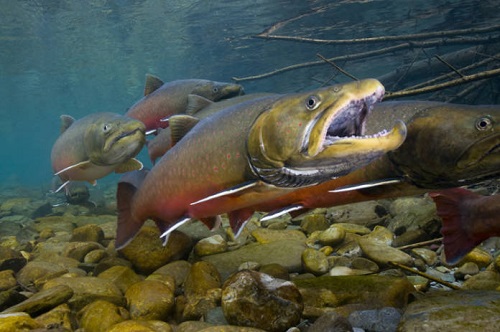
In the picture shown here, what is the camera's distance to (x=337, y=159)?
6.69 ft

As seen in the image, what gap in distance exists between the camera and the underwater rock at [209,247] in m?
4.07

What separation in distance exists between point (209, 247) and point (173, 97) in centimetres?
223

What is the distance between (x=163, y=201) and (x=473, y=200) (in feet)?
7.94

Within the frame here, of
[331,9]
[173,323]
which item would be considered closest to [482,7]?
[331,9]

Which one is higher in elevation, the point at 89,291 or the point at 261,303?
the point at 261,303

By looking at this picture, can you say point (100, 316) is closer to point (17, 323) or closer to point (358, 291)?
point (17, 323)

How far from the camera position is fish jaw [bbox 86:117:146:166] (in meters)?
4.42

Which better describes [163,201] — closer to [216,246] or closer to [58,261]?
[216,246]

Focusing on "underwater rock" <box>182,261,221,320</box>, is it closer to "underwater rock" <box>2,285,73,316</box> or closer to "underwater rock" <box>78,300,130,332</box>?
"underwater rock" <box>78,300,130,332</box>

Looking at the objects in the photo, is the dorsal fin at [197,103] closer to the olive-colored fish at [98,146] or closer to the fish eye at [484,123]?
the olive-colored fish at [98,146]

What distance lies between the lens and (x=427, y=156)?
2301 mm

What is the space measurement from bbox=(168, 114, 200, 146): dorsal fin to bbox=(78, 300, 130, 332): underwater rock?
157 cm

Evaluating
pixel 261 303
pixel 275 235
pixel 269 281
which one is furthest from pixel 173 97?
pixel 261 303

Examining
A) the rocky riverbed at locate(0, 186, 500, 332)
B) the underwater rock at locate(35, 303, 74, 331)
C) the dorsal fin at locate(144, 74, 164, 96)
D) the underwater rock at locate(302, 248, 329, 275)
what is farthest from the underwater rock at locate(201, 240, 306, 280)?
the dorsal fin at locate(144, 74, 164, 96)
